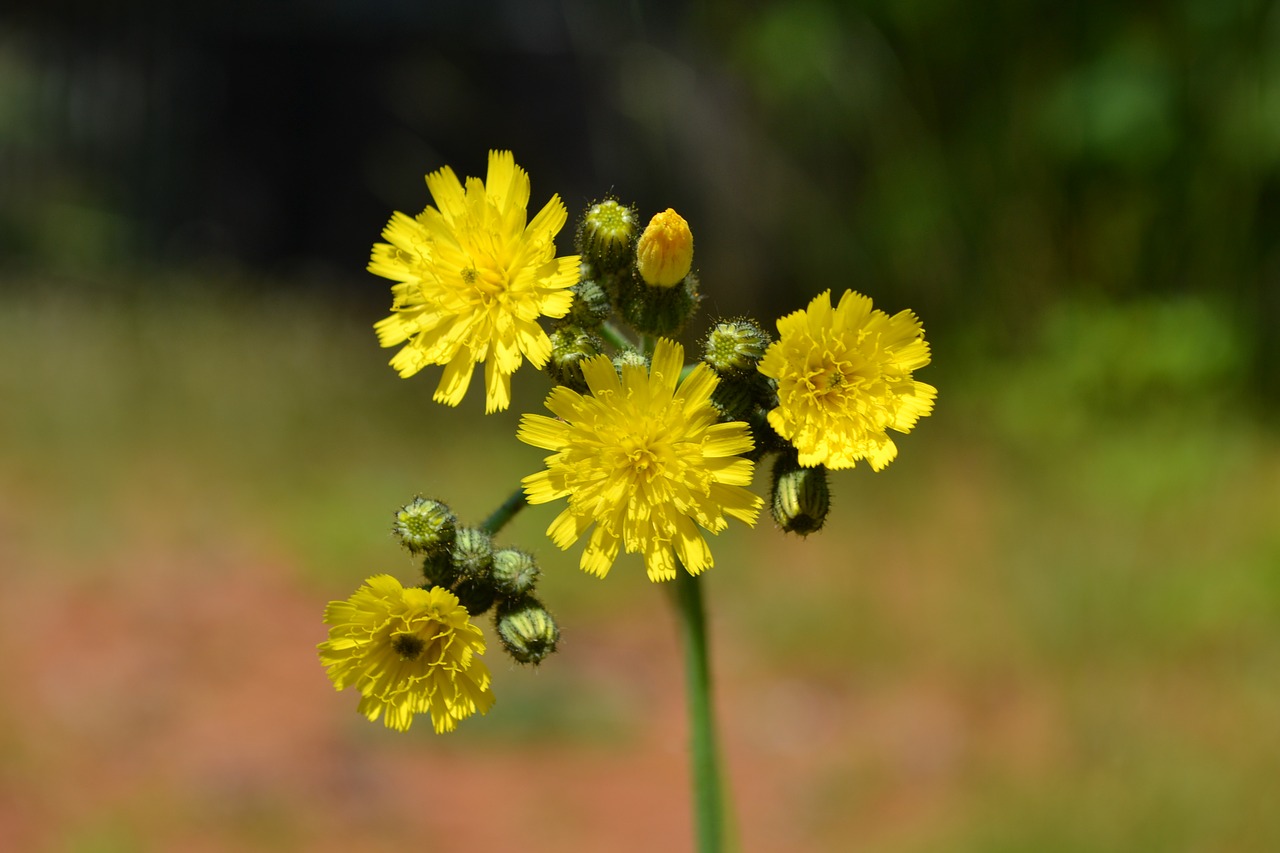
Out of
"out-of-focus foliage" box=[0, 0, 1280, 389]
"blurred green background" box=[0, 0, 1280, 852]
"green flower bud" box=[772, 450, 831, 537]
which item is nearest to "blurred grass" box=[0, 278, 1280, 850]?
"blurred green background" box=[0, 0, 1280, 852]

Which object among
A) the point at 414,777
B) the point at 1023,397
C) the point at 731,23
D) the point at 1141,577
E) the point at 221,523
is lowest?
the point at 414,777

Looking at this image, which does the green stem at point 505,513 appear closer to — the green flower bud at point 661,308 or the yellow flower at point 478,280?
the yellow flower at point 478,280

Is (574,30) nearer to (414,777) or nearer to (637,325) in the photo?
(414,777)

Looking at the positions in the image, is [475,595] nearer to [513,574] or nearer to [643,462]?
[513,574]

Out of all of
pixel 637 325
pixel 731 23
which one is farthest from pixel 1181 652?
pixel 731 23

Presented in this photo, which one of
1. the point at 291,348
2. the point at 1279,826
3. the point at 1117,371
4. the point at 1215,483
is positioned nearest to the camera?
the point at 1279,826

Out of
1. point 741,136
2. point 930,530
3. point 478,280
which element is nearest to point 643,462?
point 478,280
